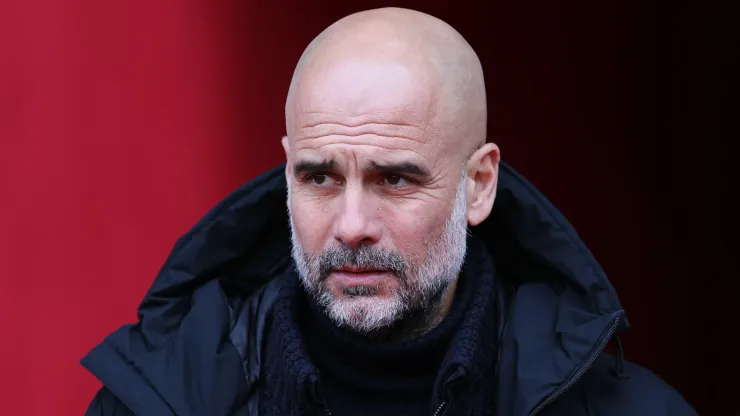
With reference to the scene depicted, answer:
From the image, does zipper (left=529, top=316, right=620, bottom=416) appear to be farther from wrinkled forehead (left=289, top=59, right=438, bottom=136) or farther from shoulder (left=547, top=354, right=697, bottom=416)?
wrinkled forehead (left=289, top=59, right=438, bottom=136)

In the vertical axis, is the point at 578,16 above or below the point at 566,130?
above

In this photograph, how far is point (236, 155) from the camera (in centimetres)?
274

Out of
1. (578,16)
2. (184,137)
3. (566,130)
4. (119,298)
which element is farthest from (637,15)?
(119,298)

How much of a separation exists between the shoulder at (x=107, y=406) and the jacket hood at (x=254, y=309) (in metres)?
0.11

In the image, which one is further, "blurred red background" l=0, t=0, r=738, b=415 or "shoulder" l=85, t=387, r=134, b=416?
"blurred red background" l=0, t=0, r=738, b=415

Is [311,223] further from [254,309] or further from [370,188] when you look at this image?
[254,309]

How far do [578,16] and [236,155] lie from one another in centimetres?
110

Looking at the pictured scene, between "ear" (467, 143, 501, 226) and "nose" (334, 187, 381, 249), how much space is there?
10.2 inches

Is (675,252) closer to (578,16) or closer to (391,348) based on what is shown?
(578,16)

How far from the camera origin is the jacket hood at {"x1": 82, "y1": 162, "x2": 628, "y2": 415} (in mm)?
2037

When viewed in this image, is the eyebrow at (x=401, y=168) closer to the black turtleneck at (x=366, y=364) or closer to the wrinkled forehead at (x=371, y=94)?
the wrinkled forehead at (x=371, y=94)

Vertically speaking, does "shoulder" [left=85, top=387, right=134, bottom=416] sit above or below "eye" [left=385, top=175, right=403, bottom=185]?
below

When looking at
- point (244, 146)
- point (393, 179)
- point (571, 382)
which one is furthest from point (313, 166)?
point (244, 146)

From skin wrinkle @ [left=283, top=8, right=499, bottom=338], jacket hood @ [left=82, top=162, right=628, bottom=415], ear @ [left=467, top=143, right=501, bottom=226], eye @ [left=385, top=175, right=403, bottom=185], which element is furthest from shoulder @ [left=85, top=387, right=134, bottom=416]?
ear @ [left=467, top=143, right=501, bottom=226]
